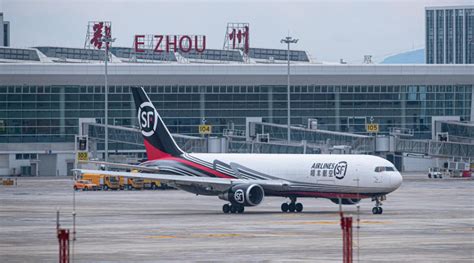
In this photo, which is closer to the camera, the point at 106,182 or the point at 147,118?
the point at 147,118

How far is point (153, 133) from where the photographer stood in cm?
6956

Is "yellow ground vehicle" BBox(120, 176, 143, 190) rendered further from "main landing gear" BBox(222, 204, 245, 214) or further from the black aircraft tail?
"main landing gear" BBox(222, 204, 245, 214)

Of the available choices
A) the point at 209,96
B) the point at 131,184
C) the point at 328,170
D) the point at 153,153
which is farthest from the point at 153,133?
the point at 209,96

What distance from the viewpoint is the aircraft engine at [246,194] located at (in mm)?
61688

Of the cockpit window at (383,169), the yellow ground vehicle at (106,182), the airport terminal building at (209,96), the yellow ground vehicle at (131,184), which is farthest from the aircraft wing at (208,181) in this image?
the airport terminal building at (209,96)

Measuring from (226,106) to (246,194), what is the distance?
83502 millimetres

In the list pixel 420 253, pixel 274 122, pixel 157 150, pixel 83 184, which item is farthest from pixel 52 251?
pixel 274 122

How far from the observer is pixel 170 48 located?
149m

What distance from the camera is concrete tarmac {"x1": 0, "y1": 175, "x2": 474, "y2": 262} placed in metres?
37.2

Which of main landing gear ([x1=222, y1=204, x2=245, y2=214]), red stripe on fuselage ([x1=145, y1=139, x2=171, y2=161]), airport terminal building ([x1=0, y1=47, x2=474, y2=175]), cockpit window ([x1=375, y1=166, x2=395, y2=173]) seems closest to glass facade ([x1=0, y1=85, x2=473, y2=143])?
airport terminal building ([x1=0, y1=47, x2=474, y2=175])

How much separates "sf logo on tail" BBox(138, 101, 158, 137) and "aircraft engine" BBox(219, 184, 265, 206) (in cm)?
947

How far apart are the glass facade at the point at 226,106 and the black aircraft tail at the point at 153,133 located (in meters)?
71.4

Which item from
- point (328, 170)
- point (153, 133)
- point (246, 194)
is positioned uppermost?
point (153, 133)

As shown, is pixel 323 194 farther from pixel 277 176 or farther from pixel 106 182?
pixel 106 182
